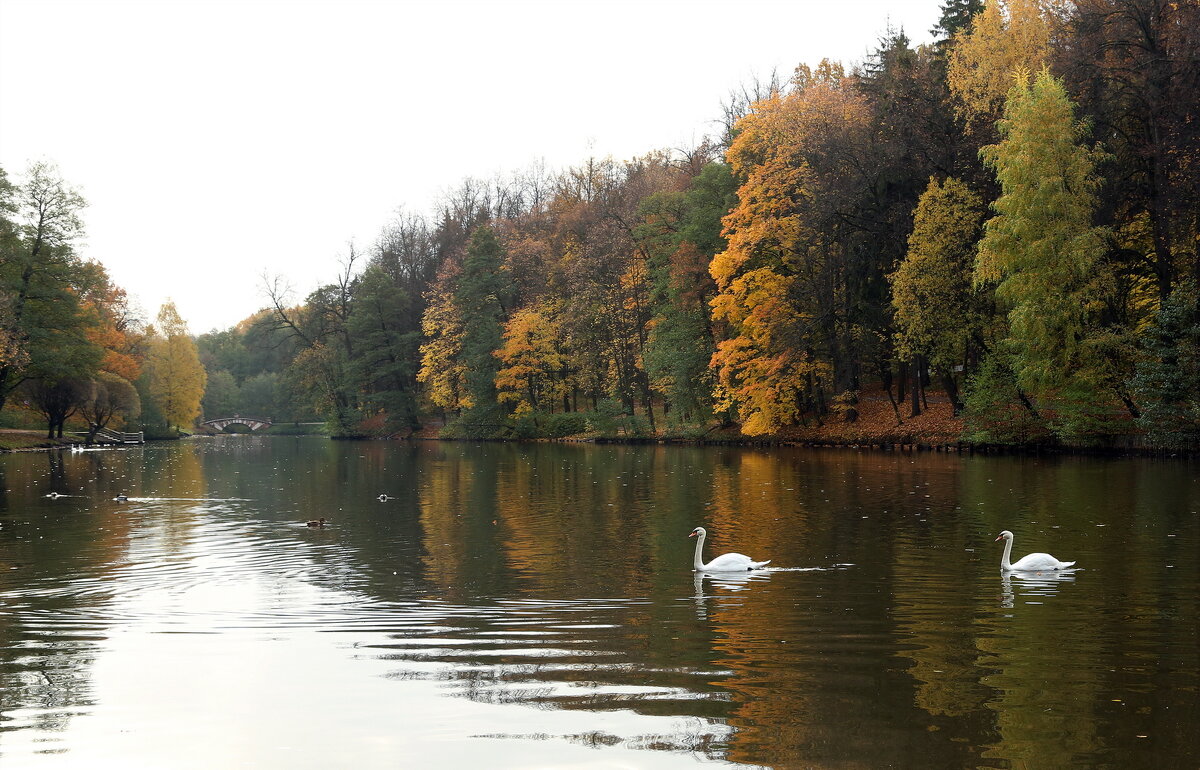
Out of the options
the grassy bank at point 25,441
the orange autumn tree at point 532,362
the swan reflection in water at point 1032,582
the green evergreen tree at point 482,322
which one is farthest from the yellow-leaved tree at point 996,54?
the grassy bank at point 25,441

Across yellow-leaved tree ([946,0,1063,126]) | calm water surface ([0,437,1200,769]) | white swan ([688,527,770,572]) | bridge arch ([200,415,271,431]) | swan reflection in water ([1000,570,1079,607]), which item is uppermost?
yellow-leaved tree ([946,0,1063,126])

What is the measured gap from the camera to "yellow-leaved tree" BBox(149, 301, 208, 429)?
95.1 m

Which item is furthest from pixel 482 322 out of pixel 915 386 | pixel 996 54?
pixel 996 54

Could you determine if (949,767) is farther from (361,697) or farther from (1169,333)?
(1169,333)

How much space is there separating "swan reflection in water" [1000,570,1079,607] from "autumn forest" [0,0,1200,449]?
2352 centimetres

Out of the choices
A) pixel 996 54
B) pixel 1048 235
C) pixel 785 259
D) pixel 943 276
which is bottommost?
pixel 943 276

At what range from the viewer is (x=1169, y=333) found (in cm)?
3528

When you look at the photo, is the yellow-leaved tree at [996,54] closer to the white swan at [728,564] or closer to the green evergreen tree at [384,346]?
the white swan at [728,564]

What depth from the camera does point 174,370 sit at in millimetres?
96438

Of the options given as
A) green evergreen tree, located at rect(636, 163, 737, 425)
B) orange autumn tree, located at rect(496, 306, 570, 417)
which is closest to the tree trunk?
green evergreen tree, located at rect(636, 163, 737, 425)

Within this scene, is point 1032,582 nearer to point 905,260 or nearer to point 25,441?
point 905,260

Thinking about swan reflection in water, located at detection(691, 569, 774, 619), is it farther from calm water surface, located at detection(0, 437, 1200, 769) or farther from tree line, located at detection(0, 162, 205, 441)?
tree line, located at detection(0, 162, 205, 441)

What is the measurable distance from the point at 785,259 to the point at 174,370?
6738cm

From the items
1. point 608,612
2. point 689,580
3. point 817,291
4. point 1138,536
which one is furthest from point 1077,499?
point 817,291
